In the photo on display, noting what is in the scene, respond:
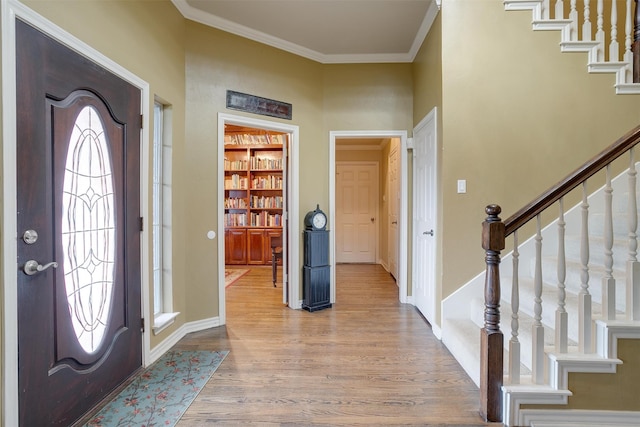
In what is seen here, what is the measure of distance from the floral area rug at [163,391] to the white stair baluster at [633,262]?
249cm

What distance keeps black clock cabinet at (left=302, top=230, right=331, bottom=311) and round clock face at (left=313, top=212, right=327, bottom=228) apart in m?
0.07

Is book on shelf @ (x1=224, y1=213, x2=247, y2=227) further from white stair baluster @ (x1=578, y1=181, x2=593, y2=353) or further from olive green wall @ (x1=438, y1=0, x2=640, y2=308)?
white stair baluster @ (x1=578, y1=181, x2=593, y2=353)

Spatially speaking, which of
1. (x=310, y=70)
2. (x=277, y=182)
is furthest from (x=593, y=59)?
(x=277, y=182)

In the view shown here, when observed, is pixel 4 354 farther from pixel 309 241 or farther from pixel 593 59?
pixel 593 59

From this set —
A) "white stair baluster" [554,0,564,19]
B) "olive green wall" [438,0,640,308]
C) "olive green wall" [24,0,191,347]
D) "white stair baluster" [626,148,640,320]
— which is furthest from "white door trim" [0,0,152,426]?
"white stair baluster" [554,0,564,19]

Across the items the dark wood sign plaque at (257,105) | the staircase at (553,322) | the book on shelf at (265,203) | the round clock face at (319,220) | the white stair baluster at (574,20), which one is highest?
the white stair baluster at (574,20)

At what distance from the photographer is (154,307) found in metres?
2.62

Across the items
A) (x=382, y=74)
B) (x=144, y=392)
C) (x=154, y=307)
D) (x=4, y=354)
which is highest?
(x=382, y=74)

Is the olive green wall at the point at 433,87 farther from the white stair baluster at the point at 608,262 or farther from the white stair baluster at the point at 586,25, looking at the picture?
the white stair baluster at the point at 608,262

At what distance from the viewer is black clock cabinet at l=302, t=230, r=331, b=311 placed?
142 inches

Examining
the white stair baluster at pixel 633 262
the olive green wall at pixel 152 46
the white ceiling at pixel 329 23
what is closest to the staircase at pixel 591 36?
the white ceiling at pixel 329 23

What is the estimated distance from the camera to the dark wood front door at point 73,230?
1443 millimetres

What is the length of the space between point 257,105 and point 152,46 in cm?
112

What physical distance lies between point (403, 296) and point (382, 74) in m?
2.73
